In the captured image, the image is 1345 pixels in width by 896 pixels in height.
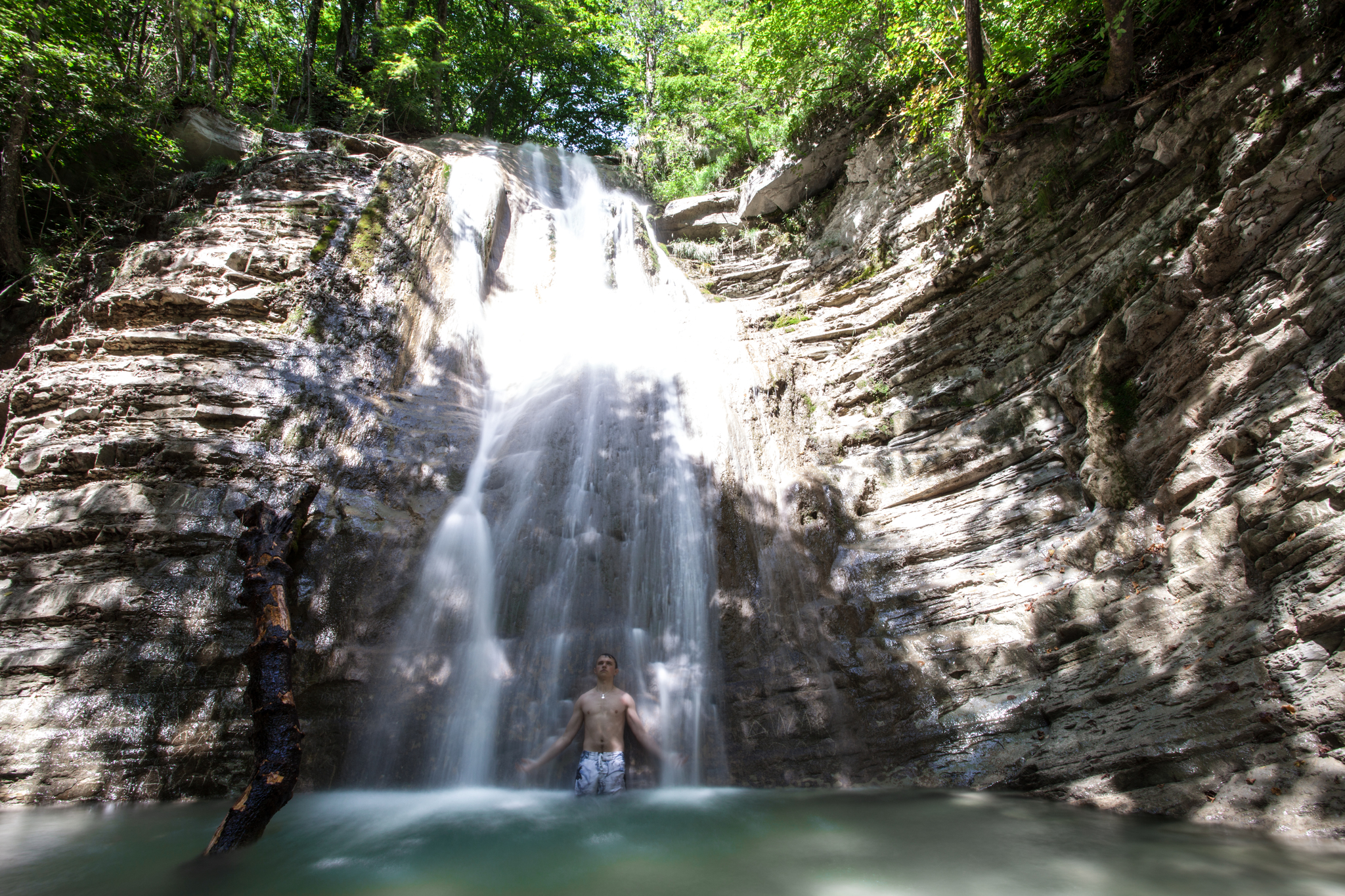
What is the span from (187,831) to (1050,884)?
5.34 metres

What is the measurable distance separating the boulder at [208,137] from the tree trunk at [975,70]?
518 inches

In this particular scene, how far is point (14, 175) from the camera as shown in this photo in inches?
365

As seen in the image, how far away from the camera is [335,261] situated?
865 centimetres

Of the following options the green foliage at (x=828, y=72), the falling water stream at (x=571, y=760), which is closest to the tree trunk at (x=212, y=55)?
the falling water stream at (x=571, y=760)

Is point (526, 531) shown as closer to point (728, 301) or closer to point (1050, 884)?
point (1050, 884)

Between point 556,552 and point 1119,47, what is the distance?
777 cm

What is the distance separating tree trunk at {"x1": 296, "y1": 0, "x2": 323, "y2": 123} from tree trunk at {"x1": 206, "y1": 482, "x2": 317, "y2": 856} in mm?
14777

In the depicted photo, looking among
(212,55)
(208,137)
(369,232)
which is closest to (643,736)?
(369,232)

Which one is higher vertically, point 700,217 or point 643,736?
point 700,217

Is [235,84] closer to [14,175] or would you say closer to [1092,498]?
[14,175]

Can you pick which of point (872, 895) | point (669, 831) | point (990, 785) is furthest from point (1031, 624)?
point (669, 831)

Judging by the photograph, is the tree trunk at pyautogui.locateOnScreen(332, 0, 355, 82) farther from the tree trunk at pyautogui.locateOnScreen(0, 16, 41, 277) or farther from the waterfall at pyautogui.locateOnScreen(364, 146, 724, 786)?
the waterfall at pyautogui.locateOnScreen(364, 146, 724, 786)

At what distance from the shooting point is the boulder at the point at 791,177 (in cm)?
1177

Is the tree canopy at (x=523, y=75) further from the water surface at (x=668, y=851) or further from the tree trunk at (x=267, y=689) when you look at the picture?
the tree trunk at (x=267, y=689)
